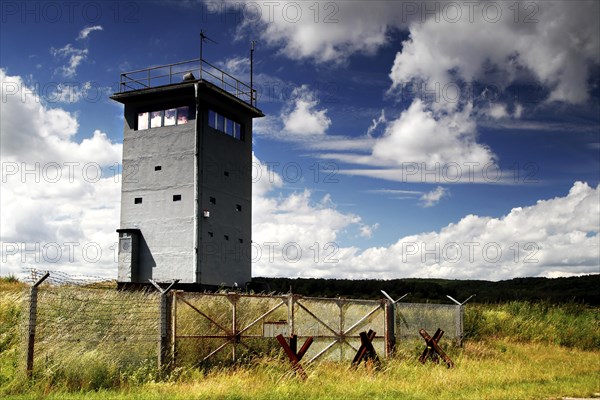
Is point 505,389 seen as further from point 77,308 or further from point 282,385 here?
point 77,308

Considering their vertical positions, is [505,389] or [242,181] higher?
[242,181]

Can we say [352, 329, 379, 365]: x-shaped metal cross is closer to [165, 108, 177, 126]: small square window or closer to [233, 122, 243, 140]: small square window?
[165, 108, 177, 126]: small square window

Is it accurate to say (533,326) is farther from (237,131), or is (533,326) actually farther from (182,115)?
(182,115)

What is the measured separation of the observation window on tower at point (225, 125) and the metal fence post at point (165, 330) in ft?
67.6

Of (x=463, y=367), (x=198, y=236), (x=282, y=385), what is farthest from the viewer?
(x=198, y=236)

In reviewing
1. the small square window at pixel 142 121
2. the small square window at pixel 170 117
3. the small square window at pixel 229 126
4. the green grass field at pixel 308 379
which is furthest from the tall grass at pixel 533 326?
the small square window at pixel 142 121

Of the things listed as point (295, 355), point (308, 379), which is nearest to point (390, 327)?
point (295, 355)

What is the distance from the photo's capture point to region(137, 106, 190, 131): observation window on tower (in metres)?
33.9

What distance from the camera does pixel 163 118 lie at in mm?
34719

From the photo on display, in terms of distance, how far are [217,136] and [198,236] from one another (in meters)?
6.14

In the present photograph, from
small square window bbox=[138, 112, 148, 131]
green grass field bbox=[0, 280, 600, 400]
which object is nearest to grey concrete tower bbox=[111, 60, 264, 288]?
small square window bbox=[138, 112, 148, 131]

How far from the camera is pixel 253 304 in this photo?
61.5 feet

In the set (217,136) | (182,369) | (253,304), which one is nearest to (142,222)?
(217,136)

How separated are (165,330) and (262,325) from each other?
363 centimetres
